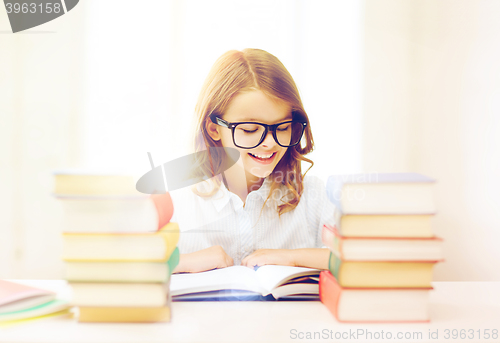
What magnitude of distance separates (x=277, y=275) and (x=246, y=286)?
6cm

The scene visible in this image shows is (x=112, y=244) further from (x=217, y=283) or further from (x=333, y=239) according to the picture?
(x=333, y=239)

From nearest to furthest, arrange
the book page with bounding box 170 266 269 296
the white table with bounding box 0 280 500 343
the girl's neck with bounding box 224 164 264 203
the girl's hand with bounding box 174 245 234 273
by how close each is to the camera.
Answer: the white table with bounding box 0 280 500 343 → the book page with bounding box 170 266 269 296 → the girl's hand with bounding box 174 245 234 273 → the girl's neck with bounding box 224 164 264 203

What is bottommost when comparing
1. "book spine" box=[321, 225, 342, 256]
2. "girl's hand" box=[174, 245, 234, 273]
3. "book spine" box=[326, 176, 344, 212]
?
"girl's hand" box=[174, 245, 234, 273]

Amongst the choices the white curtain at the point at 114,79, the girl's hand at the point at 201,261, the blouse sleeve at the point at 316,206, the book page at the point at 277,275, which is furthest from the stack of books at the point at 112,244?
the blouse sleeve at the point at 316,206

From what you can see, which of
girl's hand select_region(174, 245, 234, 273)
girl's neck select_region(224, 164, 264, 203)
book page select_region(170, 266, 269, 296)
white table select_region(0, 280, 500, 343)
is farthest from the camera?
girl's neck select_region(224, 164, 264, 203)

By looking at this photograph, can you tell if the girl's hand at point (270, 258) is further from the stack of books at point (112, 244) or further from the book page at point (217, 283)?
the stack of books at point (112, 244)

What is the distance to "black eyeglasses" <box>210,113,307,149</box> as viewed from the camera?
0.77m

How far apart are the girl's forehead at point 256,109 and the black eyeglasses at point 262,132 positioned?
14 mm

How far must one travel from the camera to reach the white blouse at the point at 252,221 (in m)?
1.00

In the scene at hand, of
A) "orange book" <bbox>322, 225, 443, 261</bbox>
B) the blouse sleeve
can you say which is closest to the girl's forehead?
the blouse sleeve

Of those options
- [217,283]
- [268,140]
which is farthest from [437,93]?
[217,283]

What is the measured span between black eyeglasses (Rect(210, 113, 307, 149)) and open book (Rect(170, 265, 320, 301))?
0.33 m

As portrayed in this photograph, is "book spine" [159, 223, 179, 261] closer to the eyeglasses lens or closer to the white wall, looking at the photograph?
the eyeglasses lens

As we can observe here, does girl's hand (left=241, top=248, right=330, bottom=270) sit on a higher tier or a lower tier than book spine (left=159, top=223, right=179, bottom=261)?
lower
